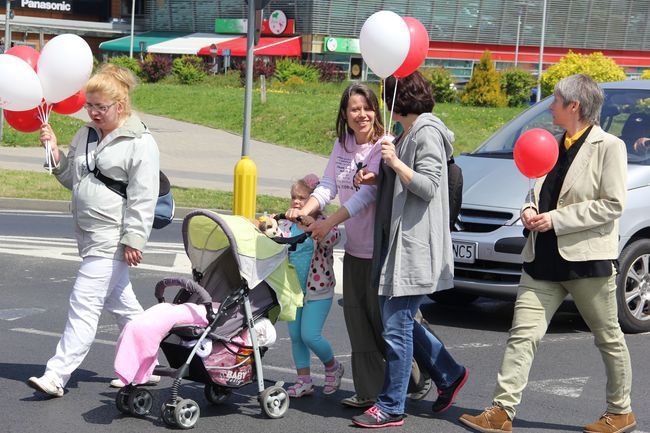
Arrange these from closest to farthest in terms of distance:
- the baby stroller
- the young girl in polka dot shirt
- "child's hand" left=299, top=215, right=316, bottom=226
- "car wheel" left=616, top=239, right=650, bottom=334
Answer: the baby stroller < "child's hand" left=299, top=215, right=316, bottom=226 < the young girl in polka dot shirt < "car wheel" left=616, top=239, right=650, bottom=334

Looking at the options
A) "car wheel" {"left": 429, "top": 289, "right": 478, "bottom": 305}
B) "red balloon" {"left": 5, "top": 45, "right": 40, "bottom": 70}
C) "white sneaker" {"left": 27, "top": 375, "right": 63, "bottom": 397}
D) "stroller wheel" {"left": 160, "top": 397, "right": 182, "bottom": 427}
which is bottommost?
"car wheel" {"left": 429, "top": 289, "right": 478, "bottom": 305}

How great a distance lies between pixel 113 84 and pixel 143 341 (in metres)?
1.42

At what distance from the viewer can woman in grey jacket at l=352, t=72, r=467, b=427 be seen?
5.39m

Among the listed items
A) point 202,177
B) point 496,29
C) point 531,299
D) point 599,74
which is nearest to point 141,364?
point 531,299

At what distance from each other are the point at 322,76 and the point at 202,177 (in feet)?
83.5

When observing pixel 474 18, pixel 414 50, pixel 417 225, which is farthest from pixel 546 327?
pixel 474 18

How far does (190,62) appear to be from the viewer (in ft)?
144

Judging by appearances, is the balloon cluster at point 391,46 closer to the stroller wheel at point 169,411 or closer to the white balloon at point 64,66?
the white balloon at point 64,66

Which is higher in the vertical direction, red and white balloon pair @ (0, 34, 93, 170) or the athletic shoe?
red and white balloon pair @ (0, 34, 93, 170)

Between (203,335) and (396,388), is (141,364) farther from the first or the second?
(396,388)

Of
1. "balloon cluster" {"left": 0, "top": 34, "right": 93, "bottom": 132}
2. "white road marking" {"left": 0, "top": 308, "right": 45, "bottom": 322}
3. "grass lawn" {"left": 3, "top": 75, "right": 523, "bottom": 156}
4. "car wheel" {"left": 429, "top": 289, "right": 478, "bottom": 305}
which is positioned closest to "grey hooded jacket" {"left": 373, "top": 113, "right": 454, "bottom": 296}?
"balloon cluster" {"left": 0, "top": 34, "right": 93, "bottom": 132}

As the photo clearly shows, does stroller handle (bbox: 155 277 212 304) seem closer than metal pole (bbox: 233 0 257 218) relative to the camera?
Yes

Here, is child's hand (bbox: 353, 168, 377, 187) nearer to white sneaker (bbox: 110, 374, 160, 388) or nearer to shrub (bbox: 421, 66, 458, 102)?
white sneaker (bbox: 110, 374, 160, 388)

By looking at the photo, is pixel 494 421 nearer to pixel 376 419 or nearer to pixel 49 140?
pixel 376 419
